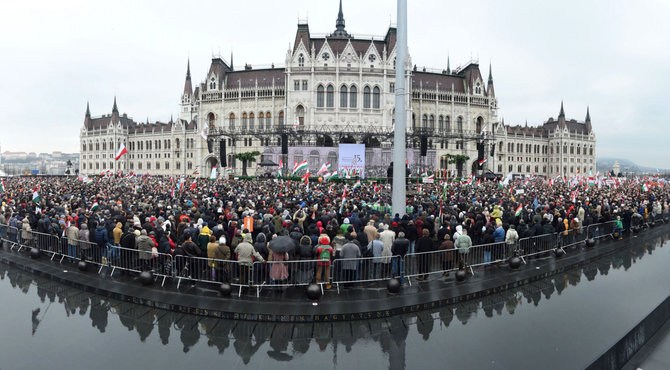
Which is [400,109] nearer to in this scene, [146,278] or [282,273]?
[282,273]

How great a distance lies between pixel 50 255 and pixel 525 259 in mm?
16505

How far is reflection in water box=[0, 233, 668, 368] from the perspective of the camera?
6789 millimetres

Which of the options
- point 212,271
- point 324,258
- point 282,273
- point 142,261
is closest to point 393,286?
point 324,258

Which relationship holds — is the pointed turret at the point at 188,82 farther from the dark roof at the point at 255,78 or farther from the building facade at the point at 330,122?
the dark roof at the point at 255,78

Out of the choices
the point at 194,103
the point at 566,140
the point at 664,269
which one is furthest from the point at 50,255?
the point at 566,140

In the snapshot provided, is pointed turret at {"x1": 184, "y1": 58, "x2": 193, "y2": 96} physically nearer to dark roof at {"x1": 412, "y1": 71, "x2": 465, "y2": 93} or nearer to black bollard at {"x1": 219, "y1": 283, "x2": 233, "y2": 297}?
dark roof at {"x1": 412, "y1": 71, "x2": 465, "y2": 93}

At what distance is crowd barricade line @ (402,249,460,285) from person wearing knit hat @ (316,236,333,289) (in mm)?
2154

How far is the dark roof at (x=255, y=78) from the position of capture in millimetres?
75688

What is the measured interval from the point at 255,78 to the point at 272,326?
75.2m

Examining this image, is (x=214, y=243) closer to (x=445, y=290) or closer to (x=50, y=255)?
(x=445, y=290)

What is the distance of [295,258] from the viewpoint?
32.4 feet

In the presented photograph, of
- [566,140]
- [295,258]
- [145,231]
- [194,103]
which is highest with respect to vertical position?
[194,103]

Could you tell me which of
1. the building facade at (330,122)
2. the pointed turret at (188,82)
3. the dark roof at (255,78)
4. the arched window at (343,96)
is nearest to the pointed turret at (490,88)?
the building facade at (330,122)

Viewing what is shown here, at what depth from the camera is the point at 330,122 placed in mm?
65125
